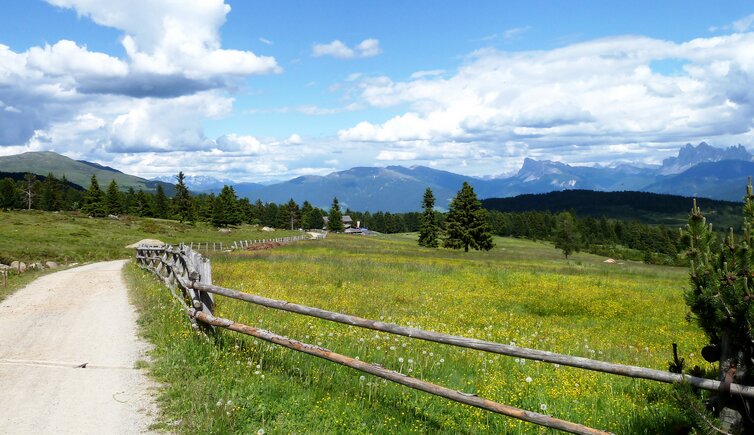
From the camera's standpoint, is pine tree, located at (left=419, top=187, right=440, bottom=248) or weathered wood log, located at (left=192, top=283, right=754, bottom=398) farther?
pine tree, located at (left=419, top=187, right=440, bottom=248)

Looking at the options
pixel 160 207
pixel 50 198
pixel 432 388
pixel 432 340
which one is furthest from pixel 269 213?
pixel 432 388

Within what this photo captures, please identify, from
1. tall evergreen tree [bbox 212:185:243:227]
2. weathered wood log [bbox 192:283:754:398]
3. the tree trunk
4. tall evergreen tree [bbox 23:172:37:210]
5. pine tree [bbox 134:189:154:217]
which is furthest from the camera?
pine tree [bbox 134:189:154:217]

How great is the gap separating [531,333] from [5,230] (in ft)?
199

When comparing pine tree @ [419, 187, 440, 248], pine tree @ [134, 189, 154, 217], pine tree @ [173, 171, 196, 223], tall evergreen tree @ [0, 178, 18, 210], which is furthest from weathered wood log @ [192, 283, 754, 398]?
tall evergreen tree @ [0, 178, 18, 210]

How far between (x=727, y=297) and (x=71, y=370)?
10454 mm

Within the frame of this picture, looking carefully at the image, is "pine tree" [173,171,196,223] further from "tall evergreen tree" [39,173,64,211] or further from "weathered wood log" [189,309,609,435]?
"weathered wood log" [189,309,609,435]

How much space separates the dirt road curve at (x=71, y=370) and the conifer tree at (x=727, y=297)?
719cm

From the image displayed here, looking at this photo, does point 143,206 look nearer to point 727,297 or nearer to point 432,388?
point 432,388

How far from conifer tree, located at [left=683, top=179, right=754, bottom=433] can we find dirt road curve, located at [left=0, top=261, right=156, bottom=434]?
23.6ft

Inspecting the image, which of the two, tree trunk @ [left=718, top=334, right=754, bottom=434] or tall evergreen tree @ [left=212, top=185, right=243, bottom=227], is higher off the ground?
tall evergreen tree @ [left=212, top=185, right=243, bottom=227]

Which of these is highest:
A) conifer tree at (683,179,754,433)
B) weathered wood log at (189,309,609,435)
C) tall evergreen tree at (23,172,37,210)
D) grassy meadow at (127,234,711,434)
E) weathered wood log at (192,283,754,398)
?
tall evergreen tree at (23,172,37,210)

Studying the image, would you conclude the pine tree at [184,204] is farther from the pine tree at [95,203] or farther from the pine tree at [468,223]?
the pine tree at [468,223]

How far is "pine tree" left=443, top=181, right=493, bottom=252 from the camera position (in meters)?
75.8

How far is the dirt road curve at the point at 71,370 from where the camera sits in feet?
22.2
